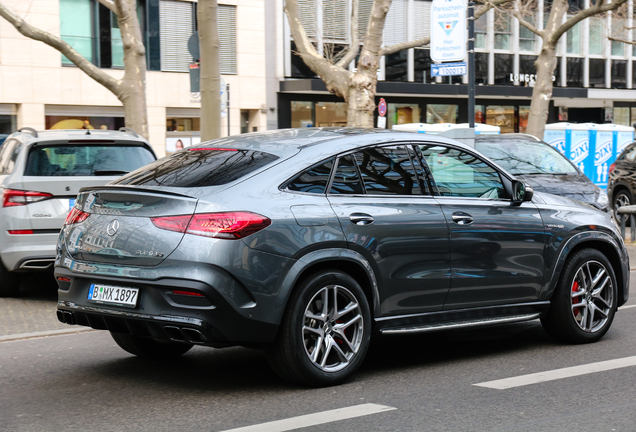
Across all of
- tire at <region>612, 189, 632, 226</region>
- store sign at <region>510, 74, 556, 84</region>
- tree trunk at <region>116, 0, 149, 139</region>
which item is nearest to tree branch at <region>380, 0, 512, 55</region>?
tree trunk at <region>116, 0, 149, 139</region>

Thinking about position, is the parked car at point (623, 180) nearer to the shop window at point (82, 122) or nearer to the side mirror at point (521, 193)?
the side mirror at point (521, 193)

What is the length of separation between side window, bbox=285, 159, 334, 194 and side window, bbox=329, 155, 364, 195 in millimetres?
61

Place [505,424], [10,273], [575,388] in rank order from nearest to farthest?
[505,424] → [575,388] → [10,273]

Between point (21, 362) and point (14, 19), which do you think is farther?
point (14, 19)

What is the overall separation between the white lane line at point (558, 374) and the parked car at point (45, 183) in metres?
5.00

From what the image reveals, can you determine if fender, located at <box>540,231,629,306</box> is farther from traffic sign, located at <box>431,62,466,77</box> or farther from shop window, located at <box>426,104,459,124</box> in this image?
shop window, located at <box>426,104,459,124</box>

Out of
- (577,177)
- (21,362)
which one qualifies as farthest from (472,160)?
(577,177)

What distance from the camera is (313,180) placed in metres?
5.79

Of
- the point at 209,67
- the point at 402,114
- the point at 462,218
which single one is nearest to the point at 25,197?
the point at 209,67

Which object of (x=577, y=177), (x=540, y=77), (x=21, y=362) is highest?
(x=540, y=77)

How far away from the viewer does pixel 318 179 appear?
5.82 meters

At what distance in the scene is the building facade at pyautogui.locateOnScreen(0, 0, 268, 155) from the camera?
27391 millimetres

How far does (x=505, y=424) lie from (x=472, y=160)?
2.44 meters

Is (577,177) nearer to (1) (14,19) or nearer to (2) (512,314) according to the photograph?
(2) (512,314)
